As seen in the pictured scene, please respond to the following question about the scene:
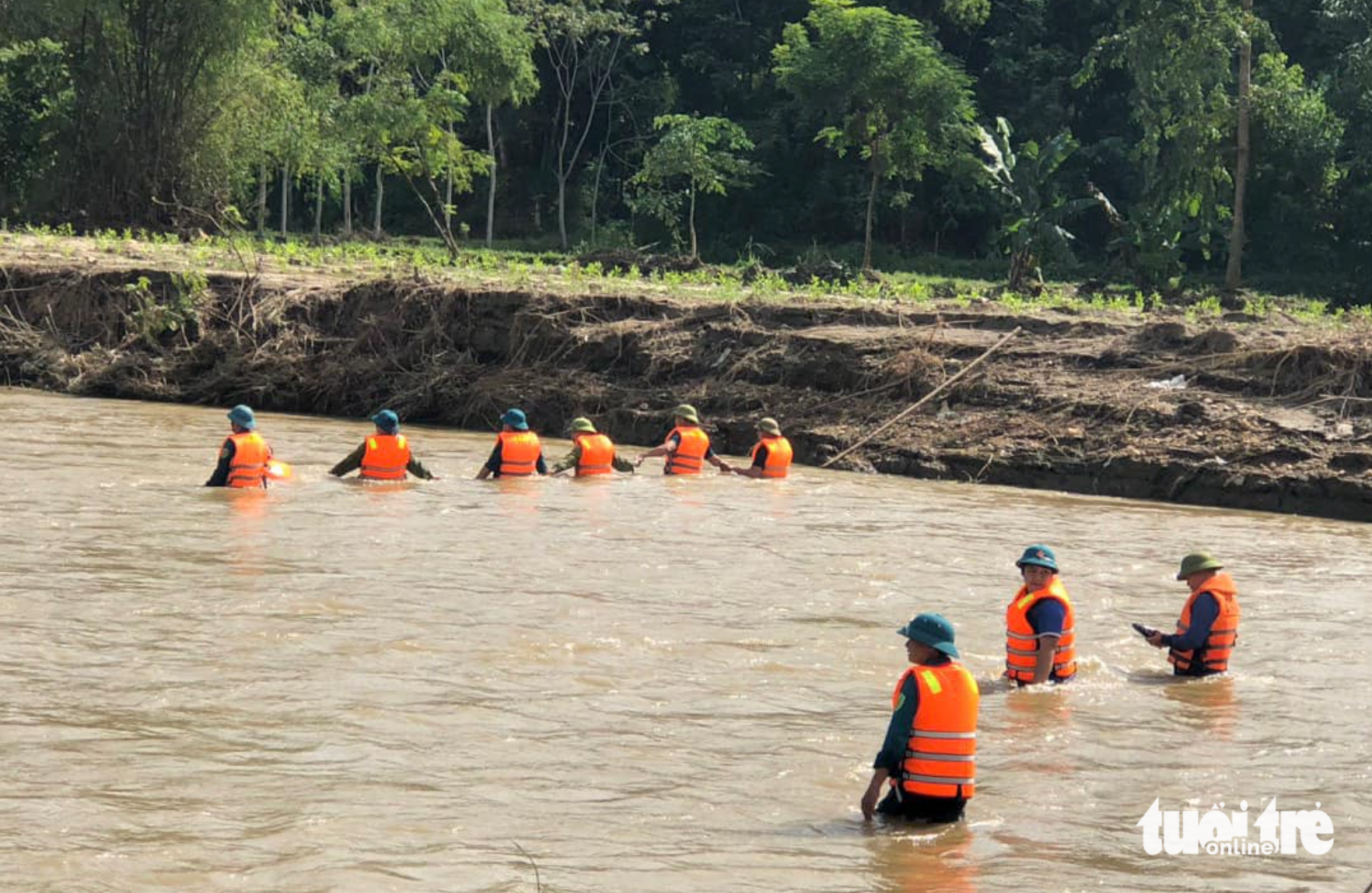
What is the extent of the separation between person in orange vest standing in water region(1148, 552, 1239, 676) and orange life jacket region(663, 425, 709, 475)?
30.7 ft

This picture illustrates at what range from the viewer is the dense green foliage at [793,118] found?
35.7 m

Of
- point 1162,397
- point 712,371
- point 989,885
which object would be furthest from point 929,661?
point 712,371

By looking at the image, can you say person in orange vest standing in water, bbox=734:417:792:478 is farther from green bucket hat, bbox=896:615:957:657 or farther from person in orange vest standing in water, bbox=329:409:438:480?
green bucket hat, bbox=896:615:957:657

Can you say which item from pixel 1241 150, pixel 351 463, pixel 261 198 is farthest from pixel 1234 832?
pixel 261 198

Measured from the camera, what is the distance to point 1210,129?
29.8 m

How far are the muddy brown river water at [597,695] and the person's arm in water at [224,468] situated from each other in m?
0.26

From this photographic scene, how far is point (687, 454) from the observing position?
20609mm

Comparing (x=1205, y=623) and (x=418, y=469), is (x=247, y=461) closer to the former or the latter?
(x=418, y=469)

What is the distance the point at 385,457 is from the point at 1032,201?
2135 cm

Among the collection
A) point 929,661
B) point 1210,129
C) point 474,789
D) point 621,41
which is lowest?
point 474,789

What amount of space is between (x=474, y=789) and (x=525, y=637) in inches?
134

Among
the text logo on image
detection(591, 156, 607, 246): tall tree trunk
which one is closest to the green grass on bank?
detection(591, 156, 607, 246): tall tree trunk

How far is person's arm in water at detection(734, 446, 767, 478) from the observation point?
68.2ft

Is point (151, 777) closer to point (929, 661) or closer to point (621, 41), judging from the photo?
point (929, 661)
